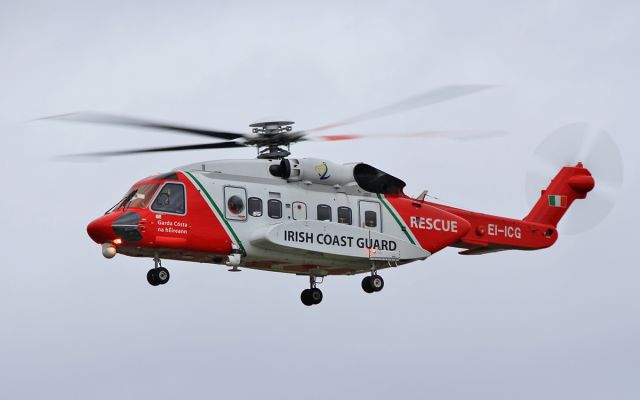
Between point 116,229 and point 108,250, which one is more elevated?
point 116,229

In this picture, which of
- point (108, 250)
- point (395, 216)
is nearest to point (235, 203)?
point (108, 250)

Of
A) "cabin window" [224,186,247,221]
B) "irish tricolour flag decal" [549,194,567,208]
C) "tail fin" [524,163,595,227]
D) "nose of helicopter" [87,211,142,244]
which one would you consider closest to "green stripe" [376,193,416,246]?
"cabin window" [224,186,247,221]

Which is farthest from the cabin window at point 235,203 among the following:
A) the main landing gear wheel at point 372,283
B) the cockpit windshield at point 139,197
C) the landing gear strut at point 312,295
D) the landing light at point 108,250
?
the main landing gear wheel at point 372,283

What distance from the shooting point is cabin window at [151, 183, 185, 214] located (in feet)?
106

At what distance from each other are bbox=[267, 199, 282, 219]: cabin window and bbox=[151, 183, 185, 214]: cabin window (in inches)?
83.5

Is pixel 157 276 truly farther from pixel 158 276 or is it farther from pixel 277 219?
pixel 277 219

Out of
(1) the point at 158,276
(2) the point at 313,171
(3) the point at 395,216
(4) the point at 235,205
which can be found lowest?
(1) the point at 158,276

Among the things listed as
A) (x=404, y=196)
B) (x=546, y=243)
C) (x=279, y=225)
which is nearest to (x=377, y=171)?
(x=404, y=196)

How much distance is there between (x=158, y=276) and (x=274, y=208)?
3261 millimetres

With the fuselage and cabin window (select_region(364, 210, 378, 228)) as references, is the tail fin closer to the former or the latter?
the fuselage

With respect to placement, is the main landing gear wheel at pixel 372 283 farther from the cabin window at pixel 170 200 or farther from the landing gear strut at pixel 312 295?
the cabin window at pixel 170 200

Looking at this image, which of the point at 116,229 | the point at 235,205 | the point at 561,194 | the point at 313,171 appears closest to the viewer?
the point at 116,229

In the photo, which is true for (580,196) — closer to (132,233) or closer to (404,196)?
(404,196)

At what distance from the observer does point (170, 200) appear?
32.5 m
